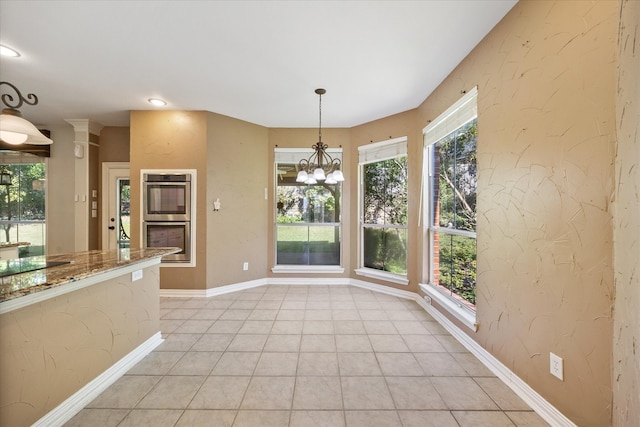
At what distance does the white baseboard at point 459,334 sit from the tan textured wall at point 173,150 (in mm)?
528

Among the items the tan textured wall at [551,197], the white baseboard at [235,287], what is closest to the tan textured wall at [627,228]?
the tan textured wall at [551,197]

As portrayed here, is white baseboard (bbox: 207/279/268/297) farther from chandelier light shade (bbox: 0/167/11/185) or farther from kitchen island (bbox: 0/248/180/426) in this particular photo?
chandelier light shade (bbox: 0/167/11/185)

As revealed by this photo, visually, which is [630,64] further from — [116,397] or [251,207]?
[251,207]

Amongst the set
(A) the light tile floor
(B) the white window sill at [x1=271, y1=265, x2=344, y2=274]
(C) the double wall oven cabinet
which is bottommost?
(A) the light tile floor

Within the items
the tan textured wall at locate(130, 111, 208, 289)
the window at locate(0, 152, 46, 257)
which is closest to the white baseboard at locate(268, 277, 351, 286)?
the tan textured wall at locate(130, 111, 208, 289)

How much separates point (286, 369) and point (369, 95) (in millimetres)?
3106

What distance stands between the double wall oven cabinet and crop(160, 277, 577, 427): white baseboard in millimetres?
718

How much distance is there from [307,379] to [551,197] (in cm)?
204

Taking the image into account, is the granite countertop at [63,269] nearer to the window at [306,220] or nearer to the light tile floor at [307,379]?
the light tile floor at [307,379]

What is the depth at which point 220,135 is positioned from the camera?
3922 mm

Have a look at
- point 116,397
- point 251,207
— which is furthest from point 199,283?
point 116,397

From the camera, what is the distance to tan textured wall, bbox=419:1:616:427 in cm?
128

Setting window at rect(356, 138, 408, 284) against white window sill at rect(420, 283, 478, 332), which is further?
window at rect(356, 138, 408, 284)

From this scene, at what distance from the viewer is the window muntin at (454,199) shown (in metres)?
2.50
